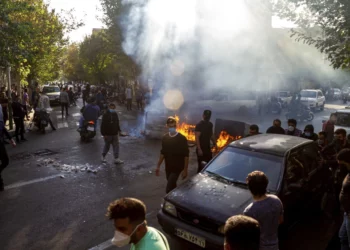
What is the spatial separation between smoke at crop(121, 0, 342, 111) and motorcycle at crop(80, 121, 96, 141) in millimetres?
9796

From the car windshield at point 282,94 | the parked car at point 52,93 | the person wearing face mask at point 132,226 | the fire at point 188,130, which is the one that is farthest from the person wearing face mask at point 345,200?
the parked car at point 52,93

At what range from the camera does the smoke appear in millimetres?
19406

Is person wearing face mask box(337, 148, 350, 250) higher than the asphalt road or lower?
higher

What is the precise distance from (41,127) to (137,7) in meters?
12.4

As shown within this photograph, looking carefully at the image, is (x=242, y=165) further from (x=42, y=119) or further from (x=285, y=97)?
(x=285, y=97)

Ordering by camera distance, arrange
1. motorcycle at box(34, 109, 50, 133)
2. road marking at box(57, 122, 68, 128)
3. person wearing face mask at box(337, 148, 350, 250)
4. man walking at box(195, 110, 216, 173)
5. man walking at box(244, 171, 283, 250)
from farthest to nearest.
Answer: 1. road marking at box(57, 122, 68, 128)
2. motorcycle at box(34, 109, 50, 133)
3. man walking at box(195, 110, 216, 173)
4. person wearing face mask at box(337, 148, 350, 250)
5. man walking at box(244, 171, 283, 250)

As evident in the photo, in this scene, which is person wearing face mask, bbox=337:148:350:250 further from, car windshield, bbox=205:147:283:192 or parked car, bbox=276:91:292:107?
parked car, bbox=276:91:292:107

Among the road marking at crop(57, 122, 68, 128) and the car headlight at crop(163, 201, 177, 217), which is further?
the road marking at crop(57, 122, 68, 128)

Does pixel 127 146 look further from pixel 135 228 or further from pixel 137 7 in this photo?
pixel 137 7

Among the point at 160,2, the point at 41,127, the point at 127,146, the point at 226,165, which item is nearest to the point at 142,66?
the point at 160,2

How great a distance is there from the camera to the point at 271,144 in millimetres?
5254

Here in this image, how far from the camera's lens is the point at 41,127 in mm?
13500

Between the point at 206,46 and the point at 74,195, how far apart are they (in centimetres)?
1579

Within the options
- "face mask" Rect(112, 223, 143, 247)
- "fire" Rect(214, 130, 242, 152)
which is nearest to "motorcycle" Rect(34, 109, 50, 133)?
"fire" Rect(214, 130, 242, 152)
